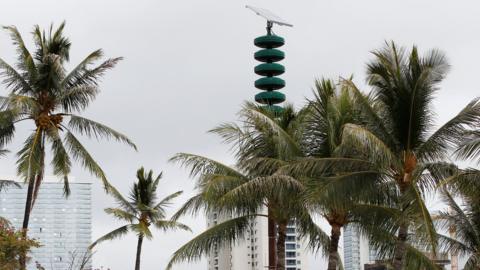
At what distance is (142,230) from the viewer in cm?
4756

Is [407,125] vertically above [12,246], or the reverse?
[407,125]

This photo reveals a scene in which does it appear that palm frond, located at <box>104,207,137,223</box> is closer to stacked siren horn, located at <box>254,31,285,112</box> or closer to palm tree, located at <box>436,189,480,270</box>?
palm tree, located at <box>436,189,480,270</box>

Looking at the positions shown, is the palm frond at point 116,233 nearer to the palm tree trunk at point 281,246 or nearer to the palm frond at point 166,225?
the palm frond at point 166,225

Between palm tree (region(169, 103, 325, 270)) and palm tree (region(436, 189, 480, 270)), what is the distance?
18.7 ft

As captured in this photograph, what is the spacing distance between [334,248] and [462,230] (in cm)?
782

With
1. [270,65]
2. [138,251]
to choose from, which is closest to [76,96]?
[138,251]

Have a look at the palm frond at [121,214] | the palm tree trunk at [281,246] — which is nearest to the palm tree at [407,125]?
the palm tree trunk at [281,246]

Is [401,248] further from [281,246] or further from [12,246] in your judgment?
[12,246]

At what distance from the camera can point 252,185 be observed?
31906 millimetres

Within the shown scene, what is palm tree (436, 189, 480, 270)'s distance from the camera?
37500 millimetres

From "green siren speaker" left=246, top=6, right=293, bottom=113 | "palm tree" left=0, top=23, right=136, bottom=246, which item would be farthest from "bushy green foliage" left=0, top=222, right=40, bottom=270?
"green siren speaker" left=246, top=6, right=293, bottom=113

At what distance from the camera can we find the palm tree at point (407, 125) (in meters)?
28.6

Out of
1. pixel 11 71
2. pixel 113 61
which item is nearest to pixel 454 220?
pixel 113 61

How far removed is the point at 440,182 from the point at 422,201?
4.01 feet
